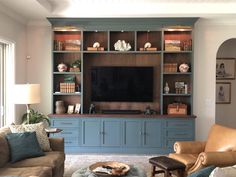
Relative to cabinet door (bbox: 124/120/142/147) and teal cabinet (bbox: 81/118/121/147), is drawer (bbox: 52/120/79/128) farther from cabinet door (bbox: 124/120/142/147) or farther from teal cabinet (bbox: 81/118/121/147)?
cabinet door (bbox: 124/120/142/147)

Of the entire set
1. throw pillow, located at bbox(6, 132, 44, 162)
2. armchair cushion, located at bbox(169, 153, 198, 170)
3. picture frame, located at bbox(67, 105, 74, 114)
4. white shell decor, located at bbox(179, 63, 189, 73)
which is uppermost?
white shell decor, located at bbox(179, 63, 189, 73)

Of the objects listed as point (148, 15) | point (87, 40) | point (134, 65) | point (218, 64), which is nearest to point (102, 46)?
point (87, 40)

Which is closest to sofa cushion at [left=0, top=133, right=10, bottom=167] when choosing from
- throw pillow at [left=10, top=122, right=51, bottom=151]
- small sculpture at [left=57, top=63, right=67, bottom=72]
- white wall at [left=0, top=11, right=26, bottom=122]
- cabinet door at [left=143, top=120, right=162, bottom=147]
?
throw pillow at [left=10, top=122, right=51, bottom=151]

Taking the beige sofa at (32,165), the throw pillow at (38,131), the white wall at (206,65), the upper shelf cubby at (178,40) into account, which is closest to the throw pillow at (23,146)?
the beige sofa at (32,165)

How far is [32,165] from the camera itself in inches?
156

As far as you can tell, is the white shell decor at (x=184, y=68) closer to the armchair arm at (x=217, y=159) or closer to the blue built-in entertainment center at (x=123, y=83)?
the blue built-in entertainment center at (x=123, y=83)

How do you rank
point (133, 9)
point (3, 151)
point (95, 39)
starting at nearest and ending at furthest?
point (3, 151) → point (133, 9) → point (95, 39)

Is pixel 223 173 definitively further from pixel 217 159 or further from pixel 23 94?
pixel 23 94

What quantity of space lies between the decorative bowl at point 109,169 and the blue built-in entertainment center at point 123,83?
2.50 m

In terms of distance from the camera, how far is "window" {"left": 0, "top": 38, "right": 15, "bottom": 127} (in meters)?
5.90

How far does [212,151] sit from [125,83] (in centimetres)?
264

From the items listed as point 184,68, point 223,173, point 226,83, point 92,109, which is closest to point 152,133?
point 92,109

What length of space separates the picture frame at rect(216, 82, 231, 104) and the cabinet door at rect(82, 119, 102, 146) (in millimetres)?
3294

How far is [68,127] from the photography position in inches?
253
